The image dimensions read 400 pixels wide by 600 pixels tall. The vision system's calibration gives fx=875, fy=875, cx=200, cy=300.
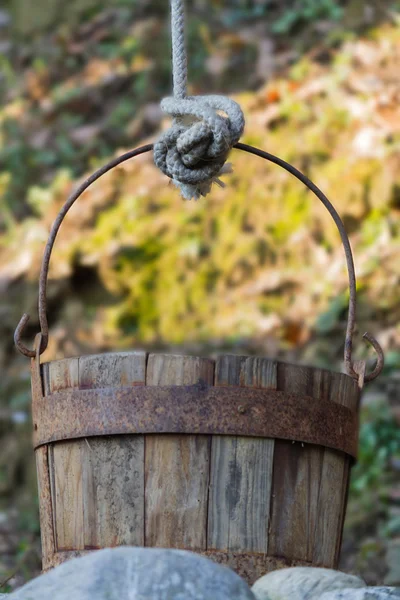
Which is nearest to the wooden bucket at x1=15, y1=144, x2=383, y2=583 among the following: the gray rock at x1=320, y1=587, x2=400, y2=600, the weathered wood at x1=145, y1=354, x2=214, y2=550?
the weathered wood at x1=145, y1=354, x2=214, y2=550

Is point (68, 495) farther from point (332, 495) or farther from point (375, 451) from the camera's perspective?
point (375, 451)

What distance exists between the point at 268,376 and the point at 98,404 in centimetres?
37

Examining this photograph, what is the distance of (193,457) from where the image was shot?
182 centimetres

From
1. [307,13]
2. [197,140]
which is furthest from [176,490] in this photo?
[307,13]

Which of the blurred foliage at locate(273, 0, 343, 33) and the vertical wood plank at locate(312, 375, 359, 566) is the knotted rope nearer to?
the vertical wood plank at locate(312, 375, 359, 566)

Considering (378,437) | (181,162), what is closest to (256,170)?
Result: (378,437)

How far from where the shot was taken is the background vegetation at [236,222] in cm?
422

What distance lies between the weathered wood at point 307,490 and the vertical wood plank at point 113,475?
0.29 metres

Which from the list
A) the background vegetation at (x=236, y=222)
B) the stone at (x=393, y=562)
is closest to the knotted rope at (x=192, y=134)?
the stone at (x=393, y=562)

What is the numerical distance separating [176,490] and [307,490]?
0.98 feet

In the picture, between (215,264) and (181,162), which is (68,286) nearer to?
(215,264)

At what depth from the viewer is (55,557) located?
6.28ft

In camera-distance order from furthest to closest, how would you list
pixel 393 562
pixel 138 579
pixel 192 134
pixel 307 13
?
pixel 307 13 → pixel 393 562 → pixel 192 134 → pixel 138 579

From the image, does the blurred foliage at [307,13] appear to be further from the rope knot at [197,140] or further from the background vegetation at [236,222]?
the rope knot at [197,140]
